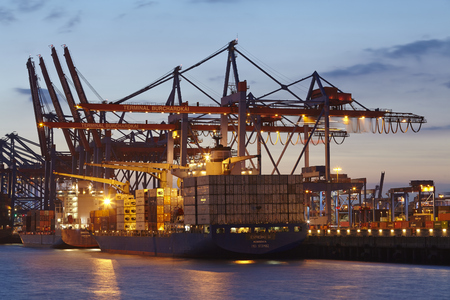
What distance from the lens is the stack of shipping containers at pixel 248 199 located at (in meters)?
62.2

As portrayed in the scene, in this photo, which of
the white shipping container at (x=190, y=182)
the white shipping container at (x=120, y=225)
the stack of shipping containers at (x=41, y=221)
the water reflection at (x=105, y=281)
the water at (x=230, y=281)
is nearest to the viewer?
the water at (x=230, y=281)

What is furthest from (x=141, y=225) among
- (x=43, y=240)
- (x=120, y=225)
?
(x=43, y=240)

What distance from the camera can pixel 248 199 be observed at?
2466 inches

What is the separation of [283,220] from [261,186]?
382 cm

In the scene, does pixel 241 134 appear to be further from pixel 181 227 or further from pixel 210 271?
pixel 210 271

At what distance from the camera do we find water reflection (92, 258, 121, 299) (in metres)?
45.3

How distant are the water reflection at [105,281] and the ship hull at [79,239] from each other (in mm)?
38482

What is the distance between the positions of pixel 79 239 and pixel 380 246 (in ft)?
199

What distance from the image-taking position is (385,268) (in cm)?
5472

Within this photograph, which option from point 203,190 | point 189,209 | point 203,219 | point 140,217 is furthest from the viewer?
point 140,217

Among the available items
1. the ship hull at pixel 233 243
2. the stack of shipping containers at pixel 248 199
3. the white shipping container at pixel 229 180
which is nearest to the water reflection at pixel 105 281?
the ship hull at pixel 233 243

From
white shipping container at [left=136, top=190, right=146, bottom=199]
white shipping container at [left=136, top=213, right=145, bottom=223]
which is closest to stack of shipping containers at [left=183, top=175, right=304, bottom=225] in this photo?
white shipping container at [left=136, top=213, right=145, bottom=223]

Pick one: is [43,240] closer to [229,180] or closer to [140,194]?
[140,194]

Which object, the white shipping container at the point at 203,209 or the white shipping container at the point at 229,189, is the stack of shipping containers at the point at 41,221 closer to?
the white shipping container at the point at 203,209
